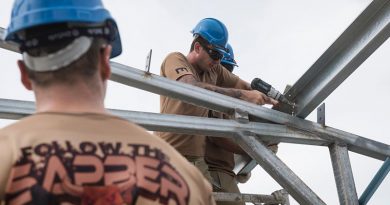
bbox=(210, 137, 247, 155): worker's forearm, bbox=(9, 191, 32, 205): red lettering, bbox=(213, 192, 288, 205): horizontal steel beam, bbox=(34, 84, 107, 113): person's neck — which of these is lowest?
bbox=(9, 191, 32, 205): red lettering

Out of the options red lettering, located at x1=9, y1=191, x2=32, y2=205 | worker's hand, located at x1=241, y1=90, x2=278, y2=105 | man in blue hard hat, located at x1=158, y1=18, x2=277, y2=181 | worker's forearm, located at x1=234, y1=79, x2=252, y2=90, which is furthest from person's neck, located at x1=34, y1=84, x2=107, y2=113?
worker's forearm, located at x1=234, y1=79, x2=252, y2=90

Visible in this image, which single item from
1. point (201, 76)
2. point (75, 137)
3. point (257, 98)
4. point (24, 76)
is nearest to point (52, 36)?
point (24, 76)

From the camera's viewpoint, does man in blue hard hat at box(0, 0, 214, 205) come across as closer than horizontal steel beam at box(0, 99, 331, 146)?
Yes

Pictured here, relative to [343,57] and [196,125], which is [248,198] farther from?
[343,57]

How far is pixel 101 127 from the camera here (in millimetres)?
1589

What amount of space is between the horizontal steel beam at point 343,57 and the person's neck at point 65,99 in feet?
9.07

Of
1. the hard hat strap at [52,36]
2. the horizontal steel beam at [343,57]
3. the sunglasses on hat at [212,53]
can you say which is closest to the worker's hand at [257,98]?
the horizontal steel beam at [343,57]

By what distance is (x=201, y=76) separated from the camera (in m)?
4.88

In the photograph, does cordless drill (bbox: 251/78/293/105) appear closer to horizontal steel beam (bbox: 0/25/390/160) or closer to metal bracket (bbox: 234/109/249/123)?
horizontal steel beam (bbox: 0/25/390/160)

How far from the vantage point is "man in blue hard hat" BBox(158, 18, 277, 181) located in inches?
174

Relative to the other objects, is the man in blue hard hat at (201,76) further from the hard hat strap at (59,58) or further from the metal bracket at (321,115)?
the hard hat strap at (59,58)

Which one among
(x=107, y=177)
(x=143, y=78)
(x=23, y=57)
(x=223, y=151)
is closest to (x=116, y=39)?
(x=23, y=57)

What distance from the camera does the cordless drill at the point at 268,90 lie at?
455 centimetres

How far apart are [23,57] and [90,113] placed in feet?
0.70
